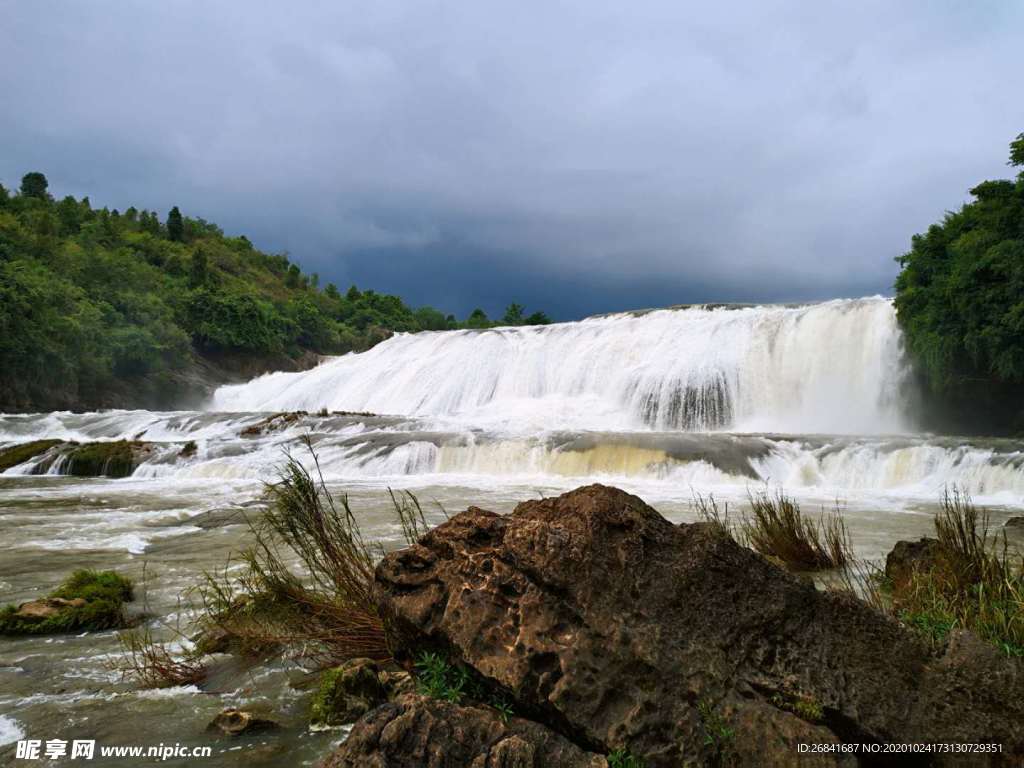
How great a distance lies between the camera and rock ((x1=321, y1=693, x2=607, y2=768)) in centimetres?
215

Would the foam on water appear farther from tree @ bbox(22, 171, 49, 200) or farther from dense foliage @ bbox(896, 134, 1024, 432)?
tree @ bbox(22, 171, 49, 200)

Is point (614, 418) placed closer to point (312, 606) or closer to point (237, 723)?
point (312, 606)

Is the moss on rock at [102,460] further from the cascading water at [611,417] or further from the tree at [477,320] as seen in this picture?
the tree at [477,320]

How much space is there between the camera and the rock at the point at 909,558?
14.4 feet

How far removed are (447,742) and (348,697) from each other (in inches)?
38.5

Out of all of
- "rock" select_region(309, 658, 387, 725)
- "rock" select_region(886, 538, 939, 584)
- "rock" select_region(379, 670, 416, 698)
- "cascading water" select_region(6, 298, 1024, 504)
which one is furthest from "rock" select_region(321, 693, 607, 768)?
"cascading water" select_region(6, 298, 1024, 504)

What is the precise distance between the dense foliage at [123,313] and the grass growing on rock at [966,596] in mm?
33913

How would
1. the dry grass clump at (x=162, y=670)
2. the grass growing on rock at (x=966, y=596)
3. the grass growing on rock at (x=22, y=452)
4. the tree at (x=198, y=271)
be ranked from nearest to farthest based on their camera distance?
the grass growing on rock at (x=966, y=596), the dry grass clump at (x=162, y=670), the grass growing on rock at (x=22, y=452), the tree at (x=198, y=271)

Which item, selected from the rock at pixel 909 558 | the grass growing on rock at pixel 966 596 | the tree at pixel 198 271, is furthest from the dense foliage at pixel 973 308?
the tree at pixel 198 271

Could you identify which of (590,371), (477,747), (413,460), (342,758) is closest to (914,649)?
(477,747)

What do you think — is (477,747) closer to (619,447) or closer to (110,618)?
(110,618)

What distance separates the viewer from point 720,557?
2.56 m

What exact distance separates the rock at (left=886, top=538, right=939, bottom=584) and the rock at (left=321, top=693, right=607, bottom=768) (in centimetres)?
329

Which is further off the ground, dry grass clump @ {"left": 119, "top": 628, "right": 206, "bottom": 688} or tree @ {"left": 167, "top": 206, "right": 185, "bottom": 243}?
tree @ {"left": 167, "top": 206, "right": 185, "bottom": 243}
